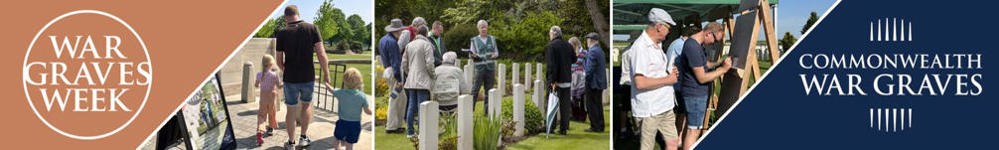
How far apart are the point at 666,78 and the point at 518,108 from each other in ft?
4.39

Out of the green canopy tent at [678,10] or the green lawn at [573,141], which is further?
the green lawn at [573,141]

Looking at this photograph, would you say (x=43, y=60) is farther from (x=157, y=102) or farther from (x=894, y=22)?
(x=894, y=22)

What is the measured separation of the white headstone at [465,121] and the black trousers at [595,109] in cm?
107

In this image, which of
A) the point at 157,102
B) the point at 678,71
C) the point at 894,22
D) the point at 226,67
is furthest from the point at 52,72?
the point at 894,22

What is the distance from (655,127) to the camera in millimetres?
5559

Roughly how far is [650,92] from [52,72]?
148 inches

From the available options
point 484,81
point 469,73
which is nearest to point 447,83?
point 469,73

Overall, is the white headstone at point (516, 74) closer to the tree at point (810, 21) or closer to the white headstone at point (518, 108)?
the white headstone at point (518, 108)

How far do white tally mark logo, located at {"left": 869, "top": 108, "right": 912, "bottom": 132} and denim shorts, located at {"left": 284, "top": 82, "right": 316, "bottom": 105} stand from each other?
349 centimetres

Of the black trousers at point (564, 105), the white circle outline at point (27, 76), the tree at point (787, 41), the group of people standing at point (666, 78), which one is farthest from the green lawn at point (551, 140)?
the white circle outline at point (27, 76)

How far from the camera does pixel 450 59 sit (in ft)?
20.7

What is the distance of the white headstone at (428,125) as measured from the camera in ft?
18.2

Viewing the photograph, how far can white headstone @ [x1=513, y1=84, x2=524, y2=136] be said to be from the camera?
6.48 meters

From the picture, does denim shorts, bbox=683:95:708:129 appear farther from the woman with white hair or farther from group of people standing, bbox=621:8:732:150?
the woman with white hair
